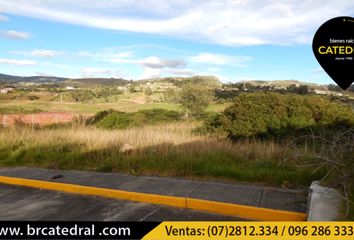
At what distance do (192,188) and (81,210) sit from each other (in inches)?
92.9

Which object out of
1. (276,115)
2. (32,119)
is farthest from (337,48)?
(32,119)

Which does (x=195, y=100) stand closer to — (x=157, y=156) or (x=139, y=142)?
(x=139, y=142)

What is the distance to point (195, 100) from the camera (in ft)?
126

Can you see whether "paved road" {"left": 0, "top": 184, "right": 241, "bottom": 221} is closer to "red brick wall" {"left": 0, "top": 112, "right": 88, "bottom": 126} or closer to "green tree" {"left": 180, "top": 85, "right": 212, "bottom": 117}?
"red brick wall" {"left": 0, "top": 112, "right": 88, "bottom": 126}

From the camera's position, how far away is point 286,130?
15.6m

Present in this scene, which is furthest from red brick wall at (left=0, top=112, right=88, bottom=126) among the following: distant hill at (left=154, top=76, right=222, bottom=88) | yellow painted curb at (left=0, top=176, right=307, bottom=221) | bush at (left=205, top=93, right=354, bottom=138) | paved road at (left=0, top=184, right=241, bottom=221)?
distant hill at (left=154, top=76, right=222, bottom=88)

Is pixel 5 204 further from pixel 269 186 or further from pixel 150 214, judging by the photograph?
pixel 269 186

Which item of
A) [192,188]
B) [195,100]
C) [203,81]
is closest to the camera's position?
[192,188]

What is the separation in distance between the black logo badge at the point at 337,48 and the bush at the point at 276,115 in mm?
9022

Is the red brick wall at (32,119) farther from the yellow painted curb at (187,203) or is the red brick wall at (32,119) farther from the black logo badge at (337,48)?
the black logo badge at (337,48)

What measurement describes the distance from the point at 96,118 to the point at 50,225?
70.0 feet

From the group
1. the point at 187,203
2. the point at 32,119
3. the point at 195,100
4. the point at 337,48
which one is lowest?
the point at 187,203

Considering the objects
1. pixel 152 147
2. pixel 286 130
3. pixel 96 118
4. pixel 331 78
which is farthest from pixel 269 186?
pixel 96 118

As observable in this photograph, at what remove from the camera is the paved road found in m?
6.58
